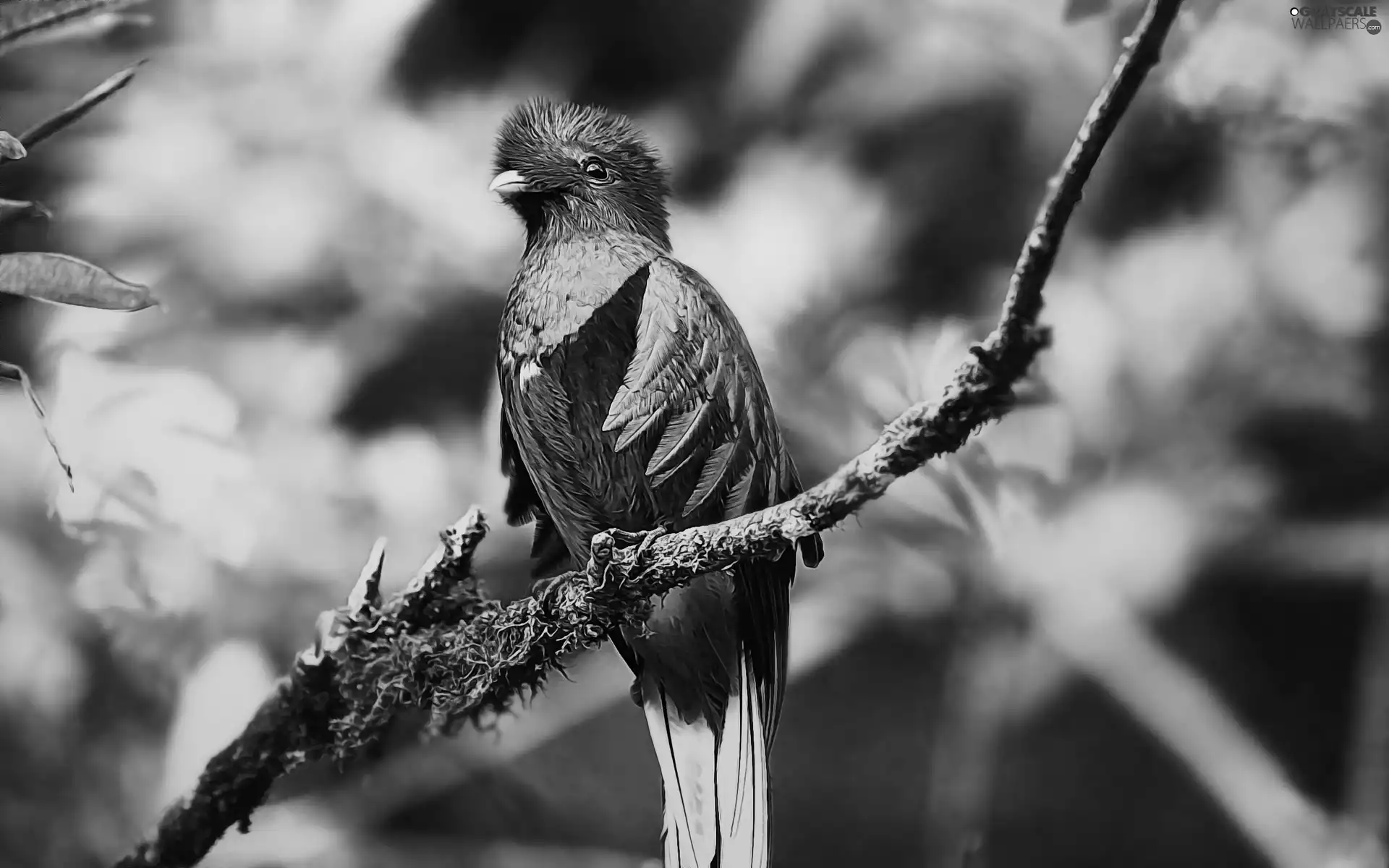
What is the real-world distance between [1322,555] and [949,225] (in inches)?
28.9

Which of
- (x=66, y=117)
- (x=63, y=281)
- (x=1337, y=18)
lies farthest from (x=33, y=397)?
(x=1337, y=18)

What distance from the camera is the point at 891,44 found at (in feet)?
5.24

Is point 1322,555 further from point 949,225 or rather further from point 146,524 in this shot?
point 146,524

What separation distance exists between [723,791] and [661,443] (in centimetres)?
51

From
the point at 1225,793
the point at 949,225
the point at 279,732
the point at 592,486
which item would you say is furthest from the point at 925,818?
the point at 279,732

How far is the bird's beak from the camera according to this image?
1.48m

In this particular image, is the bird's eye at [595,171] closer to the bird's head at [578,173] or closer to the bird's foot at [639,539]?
the bird's head at [578,173]

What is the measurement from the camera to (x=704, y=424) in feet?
4.39

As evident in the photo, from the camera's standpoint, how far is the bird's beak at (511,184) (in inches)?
58.3

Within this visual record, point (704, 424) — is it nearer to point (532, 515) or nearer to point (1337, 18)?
point (532, 515)

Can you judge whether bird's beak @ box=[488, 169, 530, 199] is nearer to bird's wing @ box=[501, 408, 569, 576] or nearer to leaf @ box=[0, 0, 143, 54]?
bird's wing @ box=[501, 408, 569, 576]

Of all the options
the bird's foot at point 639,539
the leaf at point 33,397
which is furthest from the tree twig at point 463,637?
the leaf at point 33,397

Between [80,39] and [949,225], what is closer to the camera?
[949,225]

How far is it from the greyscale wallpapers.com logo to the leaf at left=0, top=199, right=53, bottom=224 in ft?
6.55
